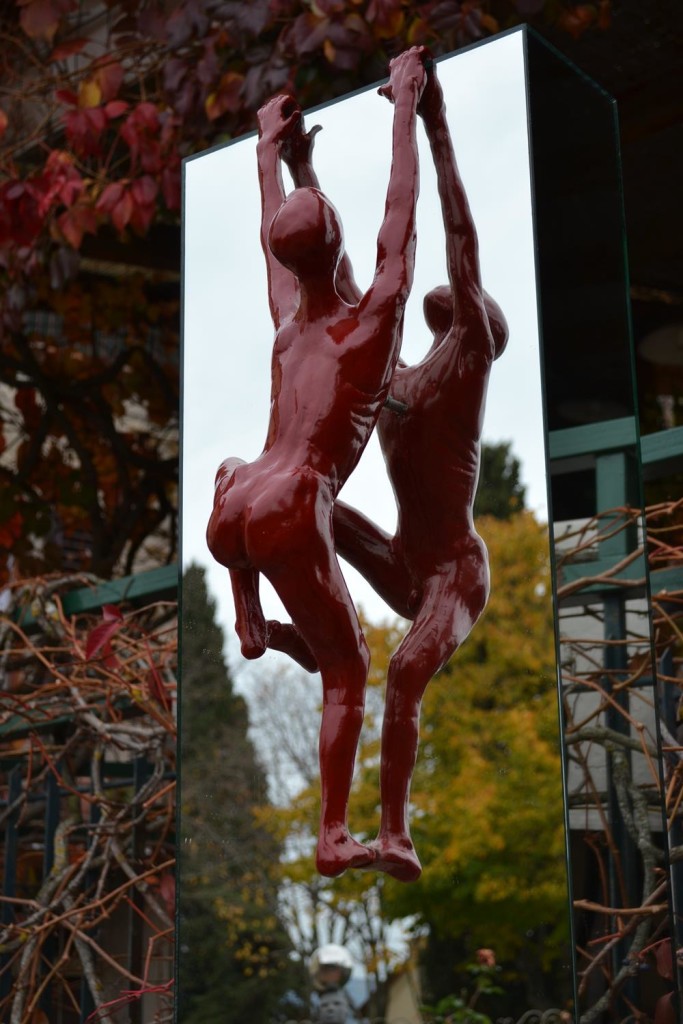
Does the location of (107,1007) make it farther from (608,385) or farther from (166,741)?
(608,385)

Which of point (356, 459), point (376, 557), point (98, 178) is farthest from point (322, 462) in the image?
point (98, 178)

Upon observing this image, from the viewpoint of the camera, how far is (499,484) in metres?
1.01

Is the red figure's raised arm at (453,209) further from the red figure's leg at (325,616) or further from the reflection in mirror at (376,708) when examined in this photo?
the red figure's leg at (325,616)

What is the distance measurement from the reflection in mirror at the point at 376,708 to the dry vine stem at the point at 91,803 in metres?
0.63

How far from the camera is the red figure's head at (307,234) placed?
2.85 feet

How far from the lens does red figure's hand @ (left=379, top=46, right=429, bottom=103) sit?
0.95 meters

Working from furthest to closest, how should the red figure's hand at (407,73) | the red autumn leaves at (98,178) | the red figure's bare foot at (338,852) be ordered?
the red autumn leaves at (98,178) < the red figure's hand at (407,73) < the red figure's bare foot at (338,852)

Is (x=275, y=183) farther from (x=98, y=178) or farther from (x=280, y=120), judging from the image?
(x=98, y=178)

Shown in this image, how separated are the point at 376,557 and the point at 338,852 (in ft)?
0.77

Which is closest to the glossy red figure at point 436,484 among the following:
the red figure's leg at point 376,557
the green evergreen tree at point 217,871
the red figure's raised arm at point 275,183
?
the red figure's leg at point 376,557

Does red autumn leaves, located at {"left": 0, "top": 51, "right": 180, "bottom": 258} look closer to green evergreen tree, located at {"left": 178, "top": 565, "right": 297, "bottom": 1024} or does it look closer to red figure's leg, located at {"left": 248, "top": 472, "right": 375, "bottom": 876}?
green evergreen tree, located at {"left": 178, "top": 565, "right": 297, "bottom": 1024}

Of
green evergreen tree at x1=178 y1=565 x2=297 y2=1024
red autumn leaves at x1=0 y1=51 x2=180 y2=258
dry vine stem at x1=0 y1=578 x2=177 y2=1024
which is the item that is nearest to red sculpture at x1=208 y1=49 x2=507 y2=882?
green evergreen tree at x1=178 y1=565 x2=297 y2=1024

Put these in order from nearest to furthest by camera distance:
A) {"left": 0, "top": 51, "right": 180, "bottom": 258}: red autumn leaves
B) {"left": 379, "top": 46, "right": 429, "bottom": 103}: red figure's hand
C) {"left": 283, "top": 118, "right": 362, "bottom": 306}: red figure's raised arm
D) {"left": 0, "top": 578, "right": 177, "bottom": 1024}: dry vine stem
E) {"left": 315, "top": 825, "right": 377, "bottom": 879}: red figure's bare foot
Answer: {"left": 315, "top": 825, "right": 377, "bottom": 879}: red figure's bare foot, {"left": 379, "top": 46, "right": 429, "bottom": 103}: red figure's hand, {"left": 283, "top": 118, "right": 362, "bottom": 306}: red figure's raised arm, {"left": 0, "top": 578, "right": 177, "bottom": 1024}: dry vine stem, {"left": 0, "top": 51, "right": 180, "bottom": 258}: red autumn leaves

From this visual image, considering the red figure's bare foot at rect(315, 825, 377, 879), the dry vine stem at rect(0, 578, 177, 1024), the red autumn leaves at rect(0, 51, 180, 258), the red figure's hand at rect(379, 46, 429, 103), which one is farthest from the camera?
the red autumn leaves at rect(0, 51, 180, 258)
